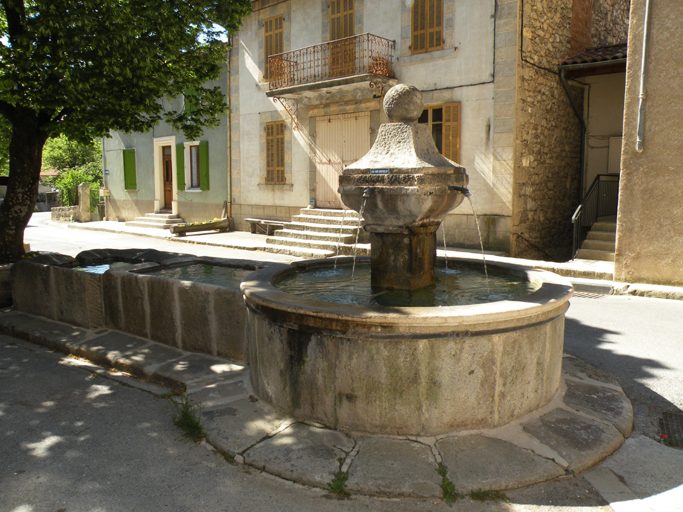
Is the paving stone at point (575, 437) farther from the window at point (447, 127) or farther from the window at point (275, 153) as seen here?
the window at point (275, 153)

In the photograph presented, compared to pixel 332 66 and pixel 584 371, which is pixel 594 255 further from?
pixel 332 66

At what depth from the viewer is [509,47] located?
37.5 feet

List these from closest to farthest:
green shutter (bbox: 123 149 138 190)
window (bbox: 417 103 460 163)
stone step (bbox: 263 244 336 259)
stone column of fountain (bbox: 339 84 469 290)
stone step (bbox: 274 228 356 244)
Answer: stone column of fountain (bbox: 339 84 469 290), window (bbox: 417 103 460 163), stone step (bbox: 263 244 336 259), stone step (bbox: 274 228 356 244), green shutter (bbox: 123 149 138 190)

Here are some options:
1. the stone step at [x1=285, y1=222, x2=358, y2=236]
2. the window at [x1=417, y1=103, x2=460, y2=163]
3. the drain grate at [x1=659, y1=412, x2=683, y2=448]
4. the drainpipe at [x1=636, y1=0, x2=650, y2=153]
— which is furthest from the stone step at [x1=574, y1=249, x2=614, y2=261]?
the drain grate at [x1=659, y1=412, x2=683, y2=448]

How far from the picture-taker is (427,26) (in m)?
12.6

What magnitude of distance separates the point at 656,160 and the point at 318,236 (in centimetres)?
754

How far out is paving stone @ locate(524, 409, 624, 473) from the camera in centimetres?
322

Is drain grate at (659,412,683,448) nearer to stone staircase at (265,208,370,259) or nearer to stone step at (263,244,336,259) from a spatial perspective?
stone staircase at (265,208,370,259)

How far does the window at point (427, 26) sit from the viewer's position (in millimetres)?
12391

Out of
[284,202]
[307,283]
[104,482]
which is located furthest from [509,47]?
[104,482]

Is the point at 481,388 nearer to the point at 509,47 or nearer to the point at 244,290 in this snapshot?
the point at 244,290

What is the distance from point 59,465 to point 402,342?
218cm

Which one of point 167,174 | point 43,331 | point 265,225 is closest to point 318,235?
point 265,225

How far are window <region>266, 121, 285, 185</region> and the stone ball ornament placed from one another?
12.1 m
